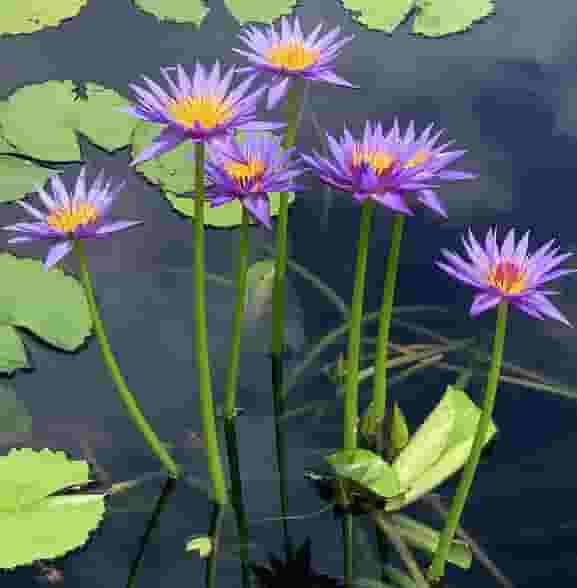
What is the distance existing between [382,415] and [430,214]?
0.48m

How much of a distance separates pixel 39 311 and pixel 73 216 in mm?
405

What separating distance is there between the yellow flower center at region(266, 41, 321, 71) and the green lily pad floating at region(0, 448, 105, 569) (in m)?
0.58

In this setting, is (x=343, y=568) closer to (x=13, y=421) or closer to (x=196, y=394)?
(x=196, y=394)

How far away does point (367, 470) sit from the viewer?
131cm

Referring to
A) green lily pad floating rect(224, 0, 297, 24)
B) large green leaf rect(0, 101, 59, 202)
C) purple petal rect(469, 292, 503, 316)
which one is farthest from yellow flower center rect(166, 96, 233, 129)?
green lily pad floating rect(224, 0, 297, 24)

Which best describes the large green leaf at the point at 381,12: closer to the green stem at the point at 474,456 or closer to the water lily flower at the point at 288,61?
the water lily flower at the point at 288,61

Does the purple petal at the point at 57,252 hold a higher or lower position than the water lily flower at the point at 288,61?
lower

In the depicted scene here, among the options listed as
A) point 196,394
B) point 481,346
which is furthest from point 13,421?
point 481,346

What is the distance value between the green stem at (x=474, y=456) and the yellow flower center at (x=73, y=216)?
0.47 meters

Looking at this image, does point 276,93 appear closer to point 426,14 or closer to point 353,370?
point 353,370

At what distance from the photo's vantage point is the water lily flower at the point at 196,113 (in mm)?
1112

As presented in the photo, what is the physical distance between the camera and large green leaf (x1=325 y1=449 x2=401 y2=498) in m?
1.31

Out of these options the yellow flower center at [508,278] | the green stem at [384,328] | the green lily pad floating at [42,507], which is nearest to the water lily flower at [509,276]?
the yellow flower center at [508,278]

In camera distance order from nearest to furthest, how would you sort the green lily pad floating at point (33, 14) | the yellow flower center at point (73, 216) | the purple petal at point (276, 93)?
the yellow flower center at point (73, 216), the purple petal at point (276, 93), the green lily pad floating at point (33, 14)
